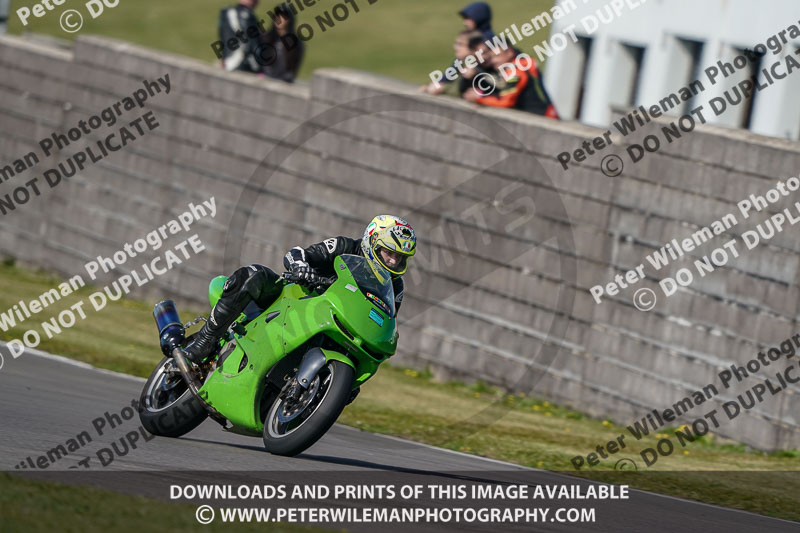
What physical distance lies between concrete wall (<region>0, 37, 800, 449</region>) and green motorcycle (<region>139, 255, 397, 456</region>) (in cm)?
480

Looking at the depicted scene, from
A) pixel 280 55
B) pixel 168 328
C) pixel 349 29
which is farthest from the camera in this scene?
pixel 349 29

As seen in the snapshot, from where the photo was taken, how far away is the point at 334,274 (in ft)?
28.6

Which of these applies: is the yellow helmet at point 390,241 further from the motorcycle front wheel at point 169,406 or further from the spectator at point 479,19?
the spectator at point 479,19

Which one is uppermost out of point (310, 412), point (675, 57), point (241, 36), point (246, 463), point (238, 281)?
point (675, 57)

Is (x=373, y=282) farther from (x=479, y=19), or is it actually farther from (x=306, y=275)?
(x=479, y=19)

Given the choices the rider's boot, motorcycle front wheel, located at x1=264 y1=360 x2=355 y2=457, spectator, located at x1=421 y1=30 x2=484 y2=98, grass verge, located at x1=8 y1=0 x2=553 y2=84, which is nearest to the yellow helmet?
motorcycle front wheel, located at x1=264 y1=360 x2=355 y2=457

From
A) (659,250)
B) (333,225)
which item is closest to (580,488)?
(659,250)

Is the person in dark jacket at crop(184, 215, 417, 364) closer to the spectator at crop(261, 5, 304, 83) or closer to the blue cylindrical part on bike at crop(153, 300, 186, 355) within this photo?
the blue cylindrical part on bike at crop(153, 300, 186, 355)

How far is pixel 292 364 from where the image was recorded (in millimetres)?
8305

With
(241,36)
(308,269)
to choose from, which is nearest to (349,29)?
(241,36)

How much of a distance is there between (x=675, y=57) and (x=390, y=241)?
13.6m

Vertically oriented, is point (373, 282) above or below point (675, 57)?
below

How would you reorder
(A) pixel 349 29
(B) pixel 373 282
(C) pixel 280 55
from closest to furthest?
1. (B) pixel 373 282
2. (C) pixel 280 55
3. (A) pixel 349 29

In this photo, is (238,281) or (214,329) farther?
(214,329)
